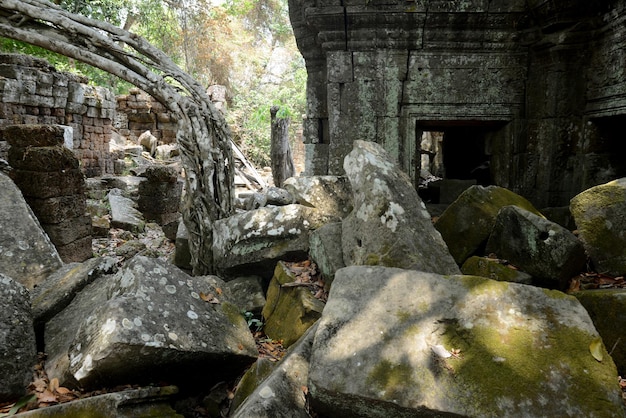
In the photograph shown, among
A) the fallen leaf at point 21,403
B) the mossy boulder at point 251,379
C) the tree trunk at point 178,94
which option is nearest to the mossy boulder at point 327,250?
the mossy boulder at point 251,379

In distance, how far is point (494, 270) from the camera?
2.90 metres

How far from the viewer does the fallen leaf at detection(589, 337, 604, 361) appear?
1.69 meters

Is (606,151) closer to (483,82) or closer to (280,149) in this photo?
(483,82)

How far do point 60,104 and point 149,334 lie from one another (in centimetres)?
1221

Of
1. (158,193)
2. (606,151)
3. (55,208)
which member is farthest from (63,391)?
(158,193)

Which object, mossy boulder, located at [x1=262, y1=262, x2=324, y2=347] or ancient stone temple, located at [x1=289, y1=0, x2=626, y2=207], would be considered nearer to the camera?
mossy boulder, located at [x1=262, y1=262, x2=324, y2=347]

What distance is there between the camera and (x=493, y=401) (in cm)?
156

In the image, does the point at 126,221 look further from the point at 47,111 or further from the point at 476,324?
the point at 476,324

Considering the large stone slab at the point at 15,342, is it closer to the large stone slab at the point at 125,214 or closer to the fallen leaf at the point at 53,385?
the fallen leaf at the point at 53,385

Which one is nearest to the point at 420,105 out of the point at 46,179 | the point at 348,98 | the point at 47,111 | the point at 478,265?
the point at 348,98

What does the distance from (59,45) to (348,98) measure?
323 centimetres

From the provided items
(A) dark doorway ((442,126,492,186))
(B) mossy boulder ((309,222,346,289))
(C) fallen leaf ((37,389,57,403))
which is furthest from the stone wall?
(C) fallen leaf ((37,389,57,403))

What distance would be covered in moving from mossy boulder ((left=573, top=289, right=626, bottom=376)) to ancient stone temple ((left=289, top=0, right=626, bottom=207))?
299 cm

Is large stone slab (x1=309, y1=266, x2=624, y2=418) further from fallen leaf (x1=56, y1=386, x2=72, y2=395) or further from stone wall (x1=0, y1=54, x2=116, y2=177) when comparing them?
stone wall (x1=0, y1=54, x2=116, y2=177)
